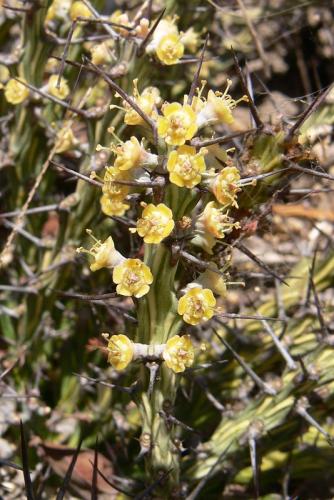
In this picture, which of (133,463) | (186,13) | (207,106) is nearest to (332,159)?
(186,13)

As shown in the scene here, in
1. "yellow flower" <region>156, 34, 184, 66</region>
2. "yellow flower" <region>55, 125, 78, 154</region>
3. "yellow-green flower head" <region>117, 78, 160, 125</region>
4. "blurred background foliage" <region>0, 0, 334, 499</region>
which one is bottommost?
"blurred background foliage" <region>0, 0, 334, 499</region>

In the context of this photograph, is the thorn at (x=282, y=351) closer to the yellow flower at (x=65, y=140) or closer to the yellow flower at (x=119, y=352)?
the yellow flower at (x=119, y=352)

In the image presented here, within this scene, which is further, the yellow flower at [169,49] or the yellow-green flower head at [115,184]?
the yellow flower at [169,49]

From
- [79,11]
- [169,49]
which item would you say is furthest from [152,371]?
[79,11]

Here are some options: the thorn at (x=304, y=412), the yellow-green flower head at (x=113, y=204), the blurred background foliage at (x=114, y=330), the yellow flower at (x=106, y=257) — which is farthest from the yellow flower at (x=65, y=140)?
the thorn at (x=304, y=412)

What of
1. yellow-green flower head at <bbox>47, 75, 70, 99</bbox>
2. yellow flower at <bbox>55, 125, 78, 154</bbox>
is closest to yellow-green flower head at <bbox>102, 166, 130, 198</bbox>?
yellow flower at <bbox>55, 125, 78, 154</bbox>

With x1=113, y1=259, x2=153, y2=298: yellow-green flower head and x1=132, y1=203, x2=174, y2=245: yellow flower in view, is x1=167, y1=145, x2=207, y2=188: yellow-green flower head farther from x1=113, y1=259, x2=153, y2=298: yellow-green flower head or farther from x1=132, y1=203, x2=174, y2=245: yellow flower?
x1=113, y1=259, x2=153, y2=298: yellow-green flower head
